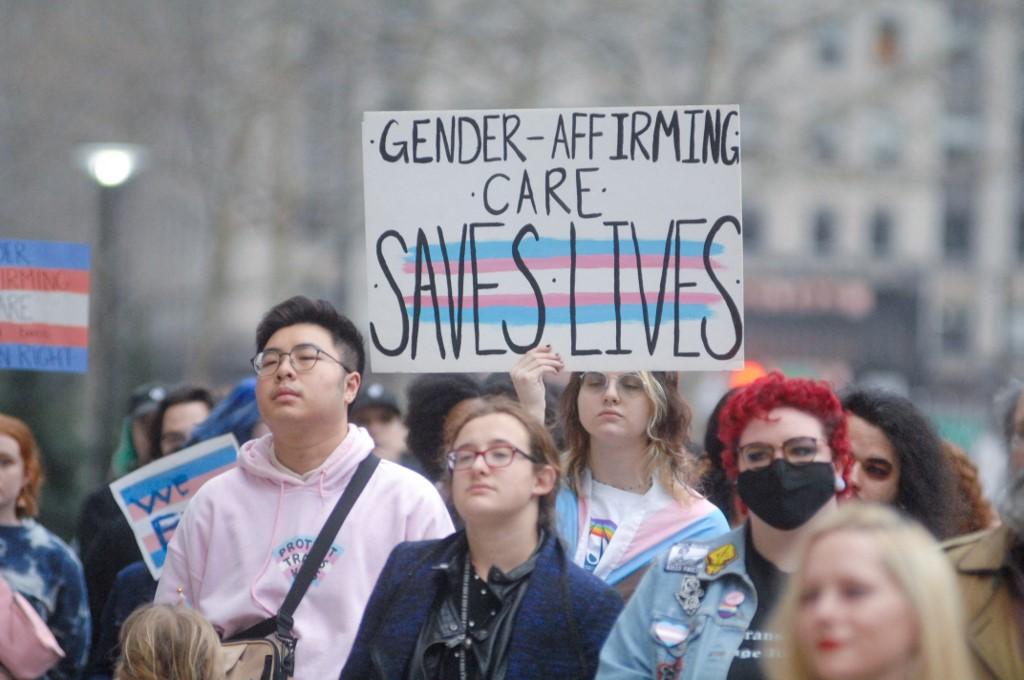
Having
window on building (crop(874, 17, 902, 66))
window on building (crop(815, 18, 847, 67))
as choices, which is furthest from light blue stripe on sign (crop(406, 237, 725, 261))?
window on building (crop(874, 17, 902, 66))

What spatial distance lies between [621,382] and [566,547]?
1111 millimetres

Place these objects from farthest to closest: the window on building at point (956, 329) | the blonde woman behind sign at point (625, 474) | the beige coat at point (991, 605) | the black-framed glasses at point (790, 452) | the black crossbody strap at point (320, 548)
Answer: the window on building at point (956, 329) < the blonde woman behind sign at point (625, 474) < the black crossbody strap at point (320, 548) < the black-framed glasses at point (790, 452) < the beige coat at point (991, 605)

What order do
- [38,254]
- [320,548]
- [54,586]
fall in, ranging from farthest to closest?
[38,254] < [54,586] < [320,548]

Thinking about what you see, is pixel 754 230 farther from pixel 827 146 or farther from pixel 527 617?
pixel 527 617

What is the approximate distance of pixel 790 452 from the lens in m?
4.27

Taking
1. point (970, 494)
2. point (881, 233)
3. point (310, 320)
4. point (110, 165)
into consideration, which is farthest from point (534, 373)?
point (881, 233)

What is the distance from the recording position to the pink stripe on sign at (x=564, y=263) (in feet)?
17.7

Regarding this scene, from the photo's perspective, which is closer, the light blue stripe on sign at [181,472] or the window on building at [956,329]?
the light blue stripe on sign at [181,472]

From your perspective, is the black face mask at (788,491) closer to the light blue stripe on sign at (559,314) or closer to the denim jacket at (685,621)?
the denim jacket at (685,621)

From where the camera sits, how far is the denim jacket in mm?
4137

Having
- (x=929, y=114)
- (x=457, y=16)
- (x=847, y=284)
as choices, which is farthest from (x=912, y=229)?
(x=457, y=16)

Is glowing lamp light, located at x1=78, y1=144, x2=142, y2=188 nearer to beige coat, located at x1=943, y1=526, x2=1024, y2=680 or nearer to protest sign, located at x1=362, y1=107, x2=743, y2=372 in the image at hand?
protest sign, located at x1=362, y1=107, x2=743, y2=372

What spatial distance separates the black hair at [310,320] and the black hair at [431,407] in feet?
5.45

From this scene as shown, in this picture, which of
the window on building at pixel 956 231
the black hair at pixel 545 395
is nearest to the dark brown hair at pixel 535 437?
the black hair at pixel 545 395
